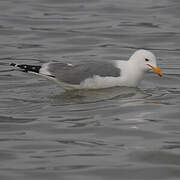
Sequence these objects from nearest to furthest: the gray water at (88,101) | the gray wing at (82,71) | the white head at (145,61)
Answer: the gray water at (88,101), the gray wing at (82,71), the white head at (145,61)

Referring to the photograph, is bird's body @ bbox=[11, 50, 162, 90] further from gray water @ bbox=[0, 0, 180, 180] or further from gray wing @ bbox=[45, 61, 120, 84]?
gray water @ bbox=[0, 0, 180, 180]

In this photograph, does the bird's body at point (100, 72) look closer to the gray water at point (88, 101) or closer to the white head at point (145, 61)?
the white head at point (145, 61)

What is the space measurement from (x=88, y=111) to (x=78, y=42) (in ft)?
16.3

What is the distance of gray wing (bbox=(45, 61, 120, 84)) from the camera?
9.98m

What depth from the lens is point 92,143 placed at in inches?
296

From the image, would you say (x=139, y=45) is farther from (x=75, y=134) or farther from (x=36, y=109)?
(x=75, y=134)

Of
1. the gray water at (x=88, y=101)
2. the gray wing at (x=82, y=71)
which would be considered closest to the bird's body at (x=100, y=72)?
the gray wing at (x=82, y=71)

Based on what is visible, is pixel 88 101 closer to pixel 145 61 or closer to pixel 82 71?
pixel 82 71

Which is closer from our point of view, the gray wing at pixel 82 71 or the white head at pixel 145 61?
the gray wing at pixel 82 71

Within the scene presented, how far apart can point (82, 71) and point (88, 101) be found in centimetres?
54

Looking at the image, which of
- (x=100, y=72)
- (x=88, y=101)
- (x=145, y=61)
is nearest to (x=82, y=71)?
(x=100, y=72)

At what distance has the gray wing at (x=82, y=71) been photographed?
9984mm

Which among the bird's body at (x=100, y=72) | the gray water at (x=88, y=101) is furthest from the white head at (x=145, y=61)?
the gray water at (x=88, y=101)

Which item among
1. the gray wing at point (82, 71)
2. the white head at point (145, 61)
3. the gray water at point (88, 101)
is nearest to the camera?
the gray water at point (88, 101)
